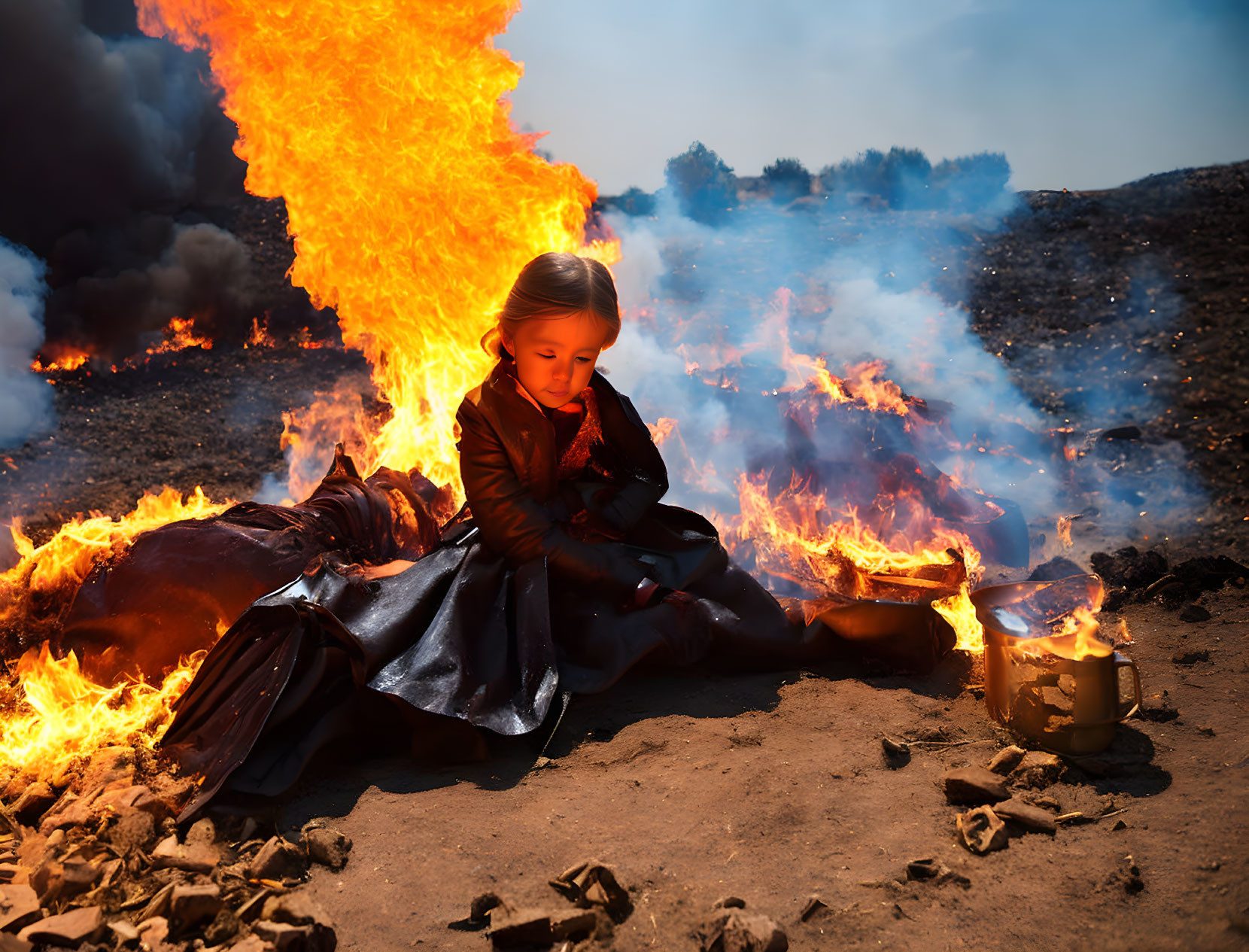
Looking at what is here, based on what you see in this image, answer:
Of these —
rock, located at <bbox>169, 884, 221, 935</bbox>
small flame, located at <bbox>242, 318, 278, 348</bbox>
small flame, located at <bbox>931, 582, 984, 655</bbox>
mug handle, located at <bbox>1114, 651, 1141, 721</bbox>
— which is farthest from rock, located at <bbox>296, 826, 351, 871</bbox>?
small flame, located at <bbox>242, 318, 278, 348</bbox>

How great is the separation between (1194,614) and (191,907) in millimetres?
5126

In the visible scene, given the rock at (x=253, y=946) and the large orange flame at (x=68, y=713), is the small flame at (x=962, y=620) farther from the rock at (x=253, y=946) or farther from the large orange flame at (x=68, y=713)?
the large orange flame at (x=68, y=713)

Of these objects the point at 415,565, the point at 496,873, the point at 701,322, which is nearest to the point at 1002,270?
the point at 701,322

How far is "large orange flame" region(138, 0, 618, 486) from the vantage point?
5.39m

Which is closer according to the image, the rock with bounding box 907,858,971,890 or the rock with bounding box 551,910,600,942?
the rock with bounding box 551,910,600,942

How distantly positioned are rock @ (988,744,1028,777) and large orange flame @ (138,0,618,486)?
438 centimetres

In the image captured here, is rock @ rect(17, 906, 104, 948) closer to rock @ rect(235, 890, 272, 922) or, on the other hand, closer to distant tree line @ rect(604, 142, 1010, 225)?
rock @ rect(235, 890, 272, 922)

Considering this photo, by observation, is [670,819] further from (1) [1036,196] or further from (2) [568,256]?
(1) [1036,196]

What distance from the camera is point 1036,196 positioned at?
72.7 feet

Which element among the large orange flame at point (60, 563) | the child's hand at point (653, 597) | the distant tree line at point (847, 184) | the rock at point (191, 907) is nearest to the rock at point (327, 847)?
the rock at point (191, 907)

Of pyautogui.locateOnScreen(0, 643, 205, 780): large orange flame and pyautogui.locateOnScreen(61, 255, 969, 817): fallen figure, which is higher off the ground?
pyautogui.locateOnScreen(61, 255, 969, 817): fallen figure

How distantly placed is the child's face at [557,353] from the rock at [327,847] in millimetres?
2218

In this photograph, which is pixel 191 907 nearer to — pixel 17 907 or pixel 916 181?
pixel 17 907

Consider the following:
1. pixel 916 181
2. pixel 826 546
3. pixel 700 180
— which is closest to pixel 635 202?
pixel 700 180
